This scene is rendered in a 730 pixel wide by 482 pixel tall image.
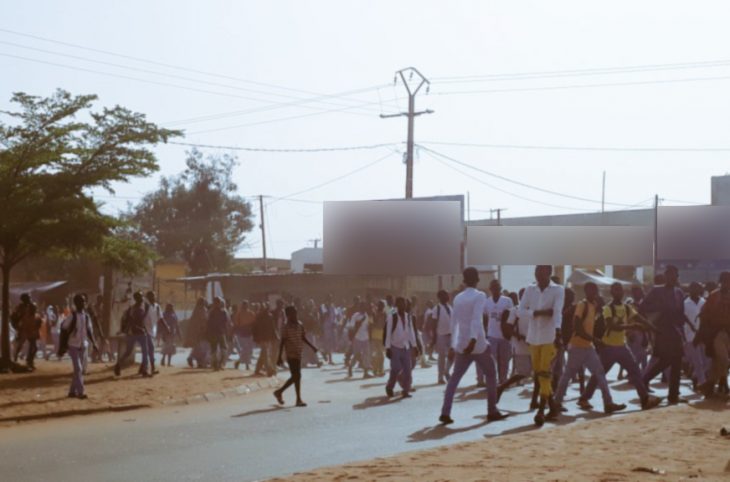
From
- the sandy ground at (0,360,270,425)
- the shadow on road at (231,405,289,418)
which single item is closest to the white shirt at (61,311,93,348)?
the sandy ground at (0,360,270,425)

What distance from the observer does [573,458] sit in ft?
31.5

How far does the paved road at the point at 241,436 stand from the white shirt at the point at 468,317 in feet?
3.47

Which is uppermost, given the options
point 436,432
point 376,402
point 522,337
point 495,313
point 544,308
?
point 544,308

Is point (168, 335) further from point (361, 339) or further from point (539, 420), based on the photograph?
point (539, 420)

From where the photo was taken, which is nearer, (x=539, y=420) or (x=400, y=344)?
(x=539, y=420)

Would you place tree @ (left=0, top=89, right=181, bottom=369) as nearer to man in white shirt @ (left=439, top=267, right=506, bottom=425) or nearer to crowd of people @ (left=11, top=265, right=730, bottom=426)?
crowd of people @ (left=11, top=265, right=730, bottom=426)

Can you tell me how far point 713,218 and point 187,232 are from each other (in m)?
37.2

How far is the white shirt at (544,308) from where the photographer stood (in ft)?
42.3

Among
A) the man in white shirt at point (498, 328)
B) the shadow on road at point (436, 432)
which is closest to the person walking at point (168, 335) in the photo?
the man in white shirt at point (498, 328)

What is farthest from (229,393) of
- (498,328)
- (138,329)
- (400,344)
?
(498,328)

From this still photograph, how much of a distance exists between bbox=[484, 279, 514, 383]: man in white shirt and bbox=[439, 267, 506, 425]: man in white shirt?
5014 millimetres

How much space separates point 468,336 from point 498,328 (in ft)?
18.1

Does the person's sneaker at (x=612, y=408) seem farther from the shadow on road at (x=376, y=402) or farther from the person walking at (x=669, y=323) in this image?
the shadow on road at (x=376, y=402)

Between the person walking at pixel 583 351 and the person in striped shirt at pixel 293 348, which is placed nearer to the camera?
the person walking at pixel 583 351
